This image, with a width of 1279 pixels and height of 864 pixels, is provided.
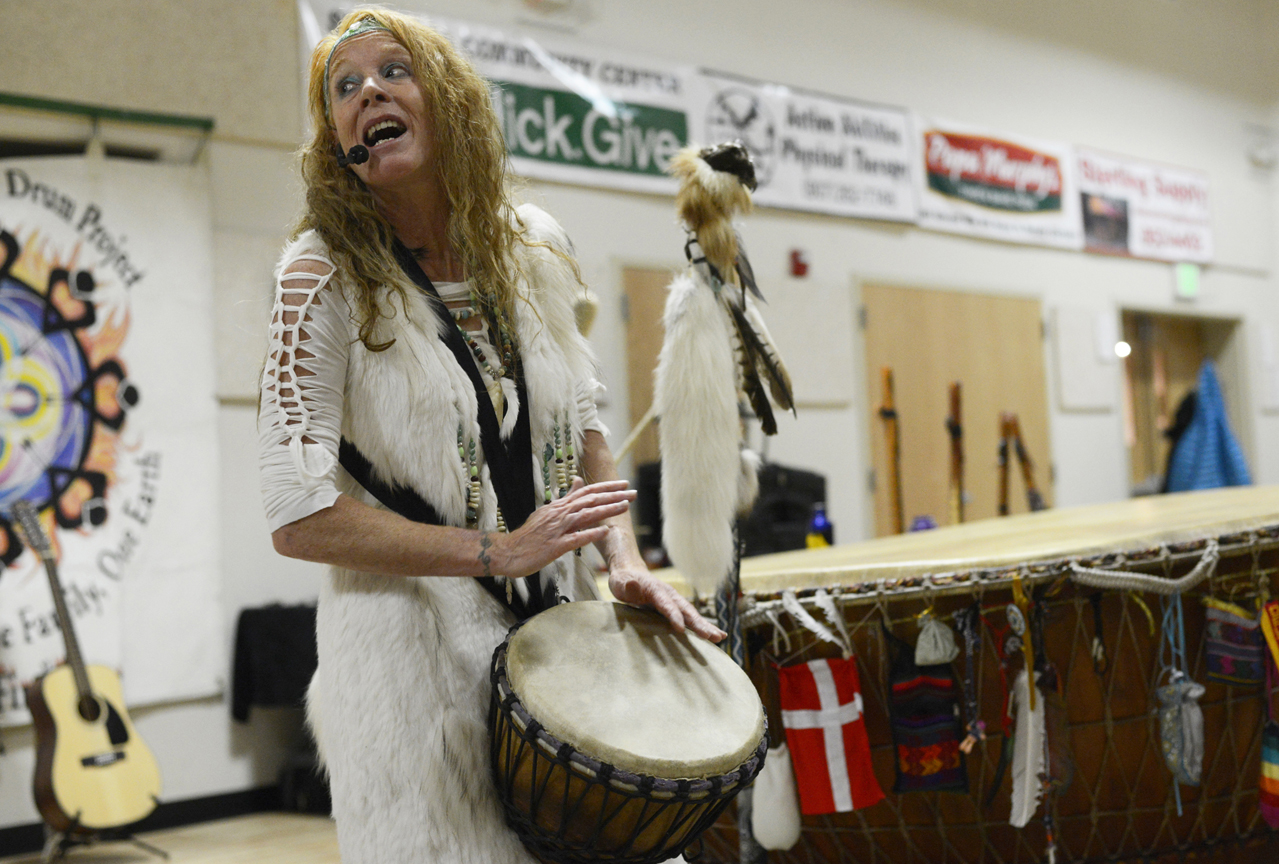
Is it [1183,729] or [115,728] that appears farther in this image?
[115,728]

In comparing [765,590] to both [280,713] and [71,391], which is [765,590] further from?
[71,391]

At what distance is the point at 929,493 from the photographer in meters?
6.41

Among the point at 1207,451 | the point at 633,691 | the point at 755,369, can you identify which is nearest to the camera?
the point at 633,691

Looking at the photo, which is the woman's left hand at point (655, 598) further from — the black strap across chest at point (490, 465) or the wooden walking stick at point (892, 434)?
the wooden walking stick at point (892, 434)

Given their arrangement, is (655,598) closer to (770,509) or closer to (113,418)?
(113,418)

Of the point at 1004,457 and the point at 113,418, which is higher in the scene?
the point at 113,418

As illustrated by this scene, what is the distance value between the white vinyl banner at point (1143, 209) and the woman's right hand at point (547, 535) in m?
7.01

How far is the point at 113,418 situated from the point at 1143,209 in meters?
6.82

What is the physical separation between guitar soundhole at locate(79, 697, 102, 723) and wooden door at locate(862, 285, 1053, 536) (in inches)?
160

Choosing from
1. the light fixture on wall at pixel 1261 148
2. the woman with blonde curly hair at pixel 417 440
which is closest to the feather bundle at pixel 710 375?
the woman with blonde curly hair at pixel 417 440

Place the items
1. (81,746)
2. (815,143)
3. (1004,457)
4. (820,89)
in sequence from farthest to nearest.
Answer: (820,89) → (815,143) → (1004,457) → (81,746)

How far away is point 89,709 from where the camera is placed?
382 centimetres

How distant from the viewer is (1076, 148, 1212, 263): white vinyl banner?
743 centimetres

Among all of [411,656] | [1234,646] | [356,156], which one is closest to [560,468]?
[411,656]
